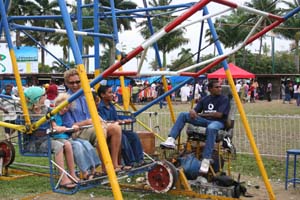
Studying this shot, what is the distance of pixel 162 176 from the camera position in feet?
23.5

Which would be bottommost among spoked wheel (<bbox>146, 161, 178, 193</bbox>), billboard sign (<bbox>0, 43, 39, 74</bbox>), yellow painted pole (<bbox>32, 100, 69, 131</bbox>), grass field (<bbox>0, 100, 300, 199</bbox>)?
grass field (<bbox>0, 100, 300, 199</bbox>)

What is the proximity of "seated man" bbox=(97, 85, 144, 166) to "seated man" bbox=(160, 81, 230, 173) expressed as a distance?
37 centimetres

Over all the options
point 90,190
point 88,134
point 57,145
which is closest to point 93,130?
point 88,134

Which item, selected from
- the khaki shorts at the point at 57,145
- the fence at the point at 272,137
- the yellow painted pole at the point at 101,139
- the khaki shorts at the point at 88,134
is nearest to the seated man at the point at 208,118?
the khaki shorts at the point at 88,134

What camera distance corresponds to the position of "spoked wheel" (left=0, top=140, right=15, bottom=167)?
335 inches

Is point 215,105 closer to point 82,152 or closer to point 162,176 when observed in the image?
point 162,176

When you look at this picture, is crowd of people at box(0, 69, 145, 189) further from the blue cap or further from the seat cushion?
the seat cushion

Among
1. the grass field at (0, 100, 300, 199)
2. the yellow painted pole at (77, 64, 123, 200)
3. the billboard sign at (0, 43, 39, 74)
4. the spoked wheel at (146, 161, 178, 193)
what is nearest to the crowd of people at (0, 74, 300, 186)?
the spoked wheel at (146, 161, 178, 193)

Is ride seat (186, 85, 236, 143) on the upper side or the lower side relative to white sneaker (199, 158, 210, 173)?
upper

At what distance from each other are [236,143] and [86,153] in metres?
7.03

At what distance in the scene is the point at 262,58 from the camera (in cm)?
6725

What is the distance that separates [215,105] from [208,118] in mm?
240

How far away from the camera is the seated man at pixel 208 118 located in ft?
23.7

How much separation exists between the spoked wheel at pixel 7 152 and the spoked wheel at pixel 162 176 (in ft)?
8.54
